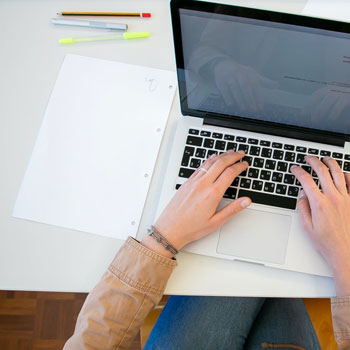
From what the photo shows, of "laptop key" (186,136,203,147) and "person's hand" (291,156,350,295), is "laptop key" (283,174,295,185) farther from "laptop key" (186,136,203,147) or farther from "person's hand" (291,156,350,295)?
"laptop key" (186,136,203,147)

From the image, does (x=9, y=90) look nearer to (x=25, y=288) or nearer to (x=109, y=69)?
(x=109, y=69)

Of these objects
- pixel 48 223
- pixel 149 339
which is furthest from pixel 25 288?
pixel 149 339

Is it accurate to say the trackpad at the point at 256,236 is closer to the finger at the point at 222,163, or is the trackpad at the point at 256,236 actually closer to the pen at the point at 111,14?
the finger at the point at 222,163

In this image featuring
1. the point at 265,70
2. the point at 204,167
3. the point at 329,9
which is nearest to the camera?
the point at 265,70

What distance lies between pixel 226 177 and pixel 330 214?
181mm

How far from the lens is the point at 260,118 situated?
2.13 ft

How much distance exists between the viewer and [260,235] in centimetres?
62

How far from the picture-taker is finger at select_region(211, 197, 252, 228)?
60 cm

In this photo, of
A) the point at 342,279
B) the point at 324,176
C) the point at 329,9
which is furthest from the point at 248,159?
the point at 329,9

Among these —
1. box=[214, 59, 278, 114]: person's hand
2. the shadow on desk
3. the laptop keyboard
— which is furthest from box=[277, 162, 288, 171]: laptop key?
the shadow on desk

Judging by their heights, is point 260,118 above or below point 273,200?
above

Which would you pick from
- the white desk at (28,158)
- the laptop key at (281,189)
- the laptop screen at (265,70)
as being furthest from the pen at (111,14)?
the laptop key at (281,189)

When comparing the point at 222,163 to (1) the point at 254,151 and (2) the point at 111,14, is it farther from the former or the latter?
(2) the point at 111,14

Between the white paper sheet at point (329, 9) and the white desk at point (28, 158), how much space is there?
23 mm
